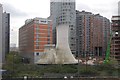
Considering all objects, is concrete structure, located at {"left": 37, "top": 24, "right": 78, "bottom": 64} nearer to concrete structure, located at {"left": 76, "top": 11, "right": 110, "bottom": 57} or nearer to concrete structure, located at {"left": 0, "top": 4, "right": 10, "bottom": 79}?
concrete structure, located at {"left": 0, "top": 4, "right": 10, "bottom": 79}

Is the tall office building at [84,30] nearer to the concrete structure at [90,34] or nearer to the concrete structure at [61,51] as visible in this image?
the concrete structure at [90,34]

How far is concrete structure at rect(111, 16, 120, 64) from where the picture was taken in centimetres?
1505

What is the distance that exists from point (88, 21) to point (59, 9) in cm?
794

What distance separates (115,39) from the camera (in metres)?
15.1

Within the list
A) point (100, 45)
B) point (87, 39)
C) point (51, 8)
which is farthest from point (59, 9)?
point (100, 45)

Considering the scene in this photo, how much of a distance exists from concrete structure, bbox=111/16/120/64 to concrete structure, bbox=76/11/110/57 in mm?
5595

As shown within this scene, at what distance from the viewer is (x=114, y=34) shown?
15.4m

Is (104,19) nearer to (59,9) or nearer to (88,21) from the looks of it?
(88,21)

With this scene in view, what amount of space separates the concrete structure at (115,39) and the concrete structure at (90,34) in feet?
18.4

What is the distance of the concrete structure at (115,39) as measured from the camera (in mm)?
15045

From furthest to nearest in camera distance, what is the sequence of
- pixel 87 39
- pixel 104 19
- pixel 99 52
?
1. pixel 104 19
2. pixel 99 52
3. pixel 87 39

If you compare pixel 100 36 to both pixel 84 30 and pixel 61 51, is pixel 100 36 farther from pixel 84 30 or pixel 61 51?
pixel 61 51

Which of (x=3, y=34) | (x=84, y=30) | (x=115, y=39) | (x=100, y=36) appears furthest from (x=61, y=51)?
(x=100, y=36)

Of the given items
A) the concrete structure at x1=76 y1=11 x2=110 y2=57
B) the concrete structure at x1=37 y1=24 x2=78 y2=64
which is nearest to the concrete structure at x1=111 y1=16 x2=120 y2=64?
the concrete structure at x1=37 y1=24 x2=78 y2=64
